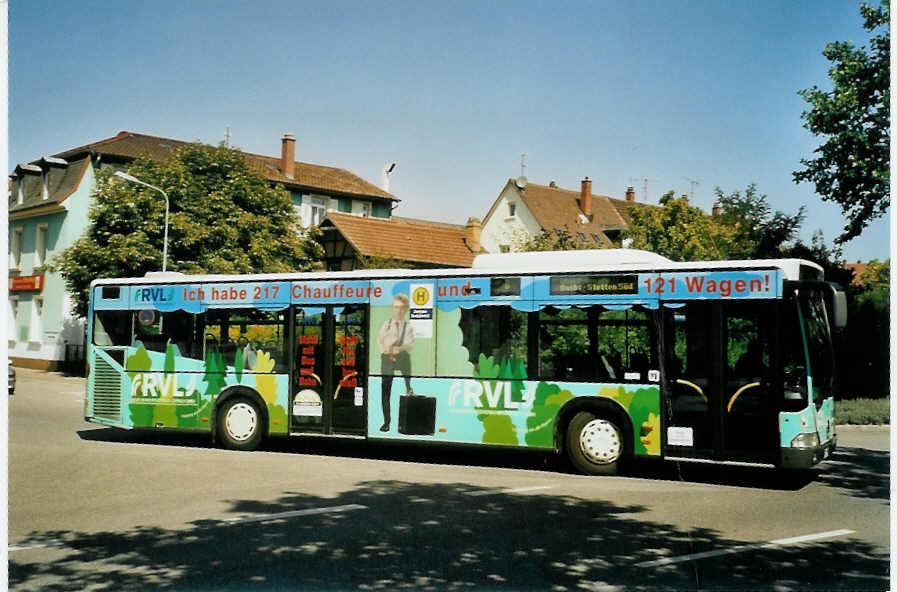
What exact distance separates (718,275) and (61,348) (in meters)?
12.4

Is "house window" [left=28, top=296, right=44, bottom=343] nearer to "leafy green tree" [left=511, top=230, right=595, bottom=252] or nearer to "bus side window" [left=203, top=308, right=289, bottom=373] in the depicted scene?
"bus side window" [left=203, top=308, right=289, bottom=373]

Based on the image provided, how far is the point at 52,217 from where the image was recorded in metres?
22.4

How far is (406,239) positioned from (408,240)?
182 mm

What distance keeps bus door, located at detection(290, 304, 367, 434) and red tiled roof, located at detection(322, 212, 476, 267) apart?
20.0 metres

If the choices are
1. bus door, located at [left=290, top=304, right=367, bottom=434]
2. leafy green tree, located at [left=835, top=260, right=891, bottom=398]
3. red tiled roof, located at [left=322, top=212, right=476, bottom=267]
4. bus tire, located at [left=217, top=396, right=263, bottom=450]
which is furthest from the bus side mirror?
red tiled roof, located at [left=322, top=212, right=476, bottom=267]

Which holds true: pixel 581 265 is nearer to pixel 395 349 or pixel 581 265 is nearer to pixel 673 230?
pixel 395 349

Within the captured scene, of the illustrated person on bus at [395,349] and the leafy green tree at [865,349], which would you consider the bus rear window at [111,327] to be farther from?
the leafy green tree at [865,349]

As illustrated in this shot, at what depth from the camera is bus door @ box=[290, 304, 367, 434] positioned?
40.0 ft

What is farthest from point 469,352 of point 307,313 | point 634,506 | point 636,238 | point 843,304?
point 636,238

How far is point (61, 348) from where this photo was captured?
17406mm

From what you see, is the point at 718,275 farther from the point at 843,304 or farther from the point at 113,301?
the point at 113,301

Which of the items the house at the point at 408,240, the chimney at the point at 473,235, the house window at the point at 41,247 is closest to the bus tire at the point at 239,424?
the house window at the point at 41,247

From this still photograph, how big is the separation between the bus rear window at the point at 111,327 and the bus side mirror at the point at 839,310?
9.55 m

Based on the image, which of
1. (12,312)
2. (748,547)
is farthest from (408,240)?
(748,547)
